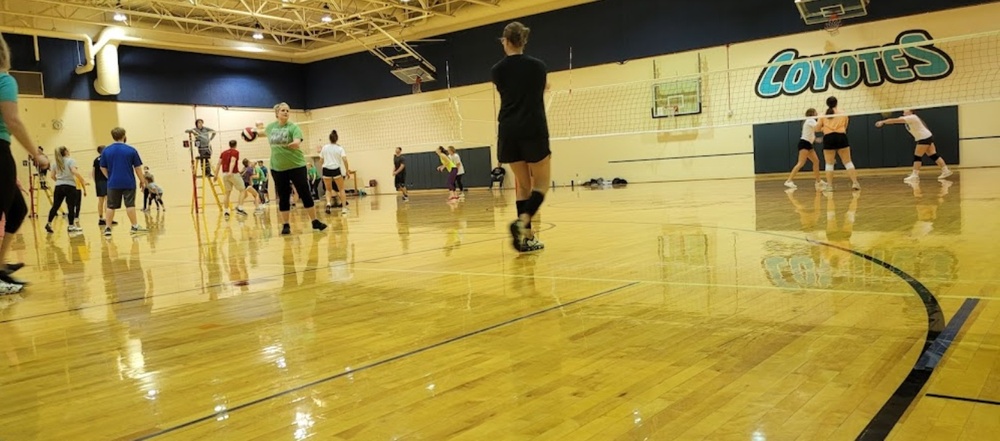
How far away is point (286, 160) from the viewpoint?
26.8 feet

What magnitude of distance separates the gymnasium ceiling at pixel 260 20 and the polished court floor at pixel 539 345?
60.2 feet

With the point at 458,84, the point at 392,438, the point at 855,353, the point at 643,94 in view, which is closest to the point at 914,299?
the point at 855,353

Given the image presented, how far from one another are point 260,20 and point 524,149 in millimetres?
22293

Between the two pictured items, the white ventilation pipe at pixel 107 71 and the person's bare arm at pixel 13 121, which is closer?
the person's bare arm at pixel 13 121

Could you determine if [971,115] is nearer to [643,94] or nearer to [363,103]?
[643,94]

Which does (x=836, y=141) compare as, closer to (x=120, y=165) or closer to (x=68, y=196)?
(x=120, y=165)

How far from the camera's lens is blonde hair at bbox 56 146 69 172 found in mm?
10827

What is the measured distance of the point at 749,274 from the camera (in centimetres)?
376

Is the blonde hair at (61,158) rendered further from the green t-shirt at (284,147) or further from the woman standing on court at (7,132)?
the woman standing on court at (7,132)

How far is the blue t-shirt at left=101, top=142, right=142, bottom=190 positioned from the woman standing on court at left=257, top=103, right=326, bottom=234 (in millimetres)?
3253

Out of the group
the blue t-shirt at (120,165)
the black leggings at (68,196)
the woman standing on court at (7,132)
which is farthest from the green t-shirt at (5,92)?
the black leggings at (68,196)

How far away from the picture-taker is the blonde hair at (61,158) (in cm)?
1083

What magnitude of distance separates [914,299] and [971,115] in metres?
17.3

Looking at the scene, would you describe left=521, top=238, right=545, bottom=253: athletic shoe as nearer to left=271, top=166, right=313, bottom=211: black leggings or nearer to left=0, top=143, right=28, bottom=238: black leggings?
left=0, top=143, right=28, bottom=238: black leggings
